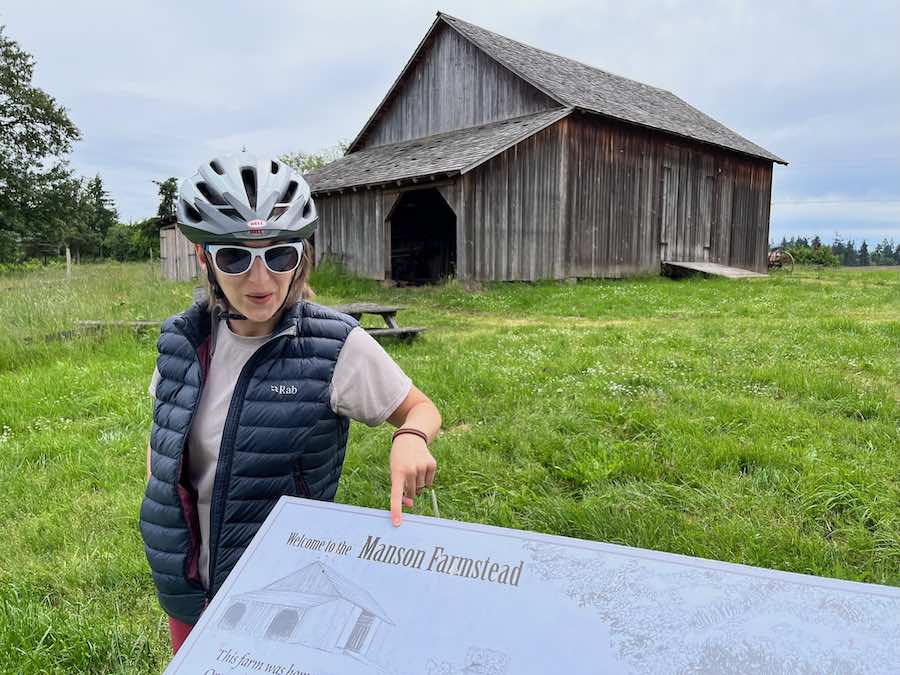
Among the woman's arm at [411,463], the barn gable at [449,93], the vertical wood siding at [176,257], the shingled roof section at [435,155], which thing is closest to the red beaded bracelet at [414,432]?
the woman's arm at [411,463]

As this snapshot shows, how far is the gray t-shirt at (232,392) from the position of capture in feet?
5.42

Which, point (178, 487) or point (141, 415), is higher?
point (178, 487)

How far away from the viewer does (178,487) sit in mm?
1607

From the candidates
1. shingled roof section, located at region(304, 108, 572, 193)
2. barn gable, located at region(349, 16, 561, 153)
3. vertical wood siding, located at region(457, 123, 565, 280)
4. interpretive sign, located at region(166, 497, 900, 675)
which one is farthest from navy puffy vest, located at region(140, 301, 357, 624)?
barn gable, located at region(349, 16, 561, 153)

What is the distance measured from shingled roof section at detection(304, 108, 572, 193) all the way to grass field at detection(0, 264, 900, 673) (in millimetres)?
7779

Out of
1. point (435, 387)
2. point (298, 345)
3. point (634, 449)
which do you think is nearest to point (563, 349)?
point (435, 387)

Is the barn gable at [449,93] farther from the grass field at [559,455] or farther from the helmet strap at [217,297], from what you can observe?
the helmet strap at [217,297]

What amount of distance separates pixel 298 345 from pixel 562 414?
10.1 feet

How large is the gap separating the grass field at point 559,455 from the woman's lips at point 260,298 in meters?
1.62

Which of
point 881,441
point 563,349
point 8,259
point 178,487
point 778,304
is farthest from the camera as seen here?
point 8,259

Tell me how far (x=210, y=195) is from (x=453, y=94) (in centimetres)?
1817

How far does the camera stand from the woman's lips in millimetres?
1604

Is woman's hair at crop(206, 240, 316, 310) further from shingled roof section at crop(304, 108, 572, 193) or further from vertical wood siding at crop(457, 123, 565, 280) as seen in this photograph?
vertical wood siding at crop(457, 123, 565, 280)

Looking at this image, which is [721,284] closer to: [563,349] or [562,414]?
[563,349]
